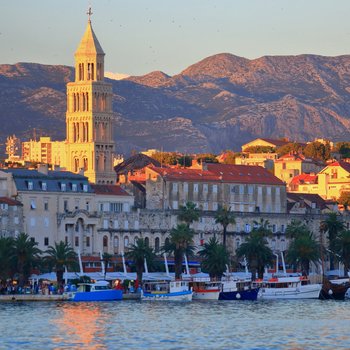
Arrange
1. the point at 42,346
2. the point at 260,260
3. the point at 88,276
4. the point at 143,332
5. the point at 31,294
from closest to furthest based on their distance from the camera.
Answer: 1. the point at 42,346
2. the point at 143,332
3. the point at 31,294
4. the point at 88,276
5. the point at 260,260

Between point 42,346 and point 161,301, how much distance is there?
190ft

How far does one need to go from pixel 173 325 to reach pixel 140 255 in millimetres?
48509

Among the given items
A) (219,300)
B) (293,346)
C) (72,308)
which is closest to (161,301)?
(219,300)

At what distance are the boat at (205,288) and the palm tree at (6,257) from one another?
65.3ft

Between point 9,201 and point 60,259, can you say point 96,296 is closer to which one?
point 60,259

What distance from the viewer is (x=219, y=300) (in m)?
180

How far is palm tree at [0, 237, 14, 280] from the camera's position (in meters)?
174

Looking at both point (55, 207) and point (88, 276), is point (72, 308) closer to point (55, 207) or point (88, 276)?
point (88, 276)

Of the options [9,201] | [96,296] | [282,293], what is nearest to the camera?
[96,296]

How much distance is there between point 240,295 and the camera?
18062 cm

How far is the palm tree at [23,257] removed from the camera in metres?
175

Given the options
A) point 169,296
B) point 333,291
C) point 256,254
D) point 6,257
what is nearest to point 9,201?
point 6,257

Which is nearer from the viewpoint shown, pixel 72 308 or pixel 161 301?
pixel 72 308

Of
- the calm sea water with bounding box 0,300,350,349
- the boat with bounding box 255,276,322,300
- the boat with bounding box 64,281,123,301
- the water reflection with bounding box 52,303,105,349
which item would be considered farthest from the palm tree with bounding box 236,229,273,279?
the water reflection with bounding box 52,303,105,349
